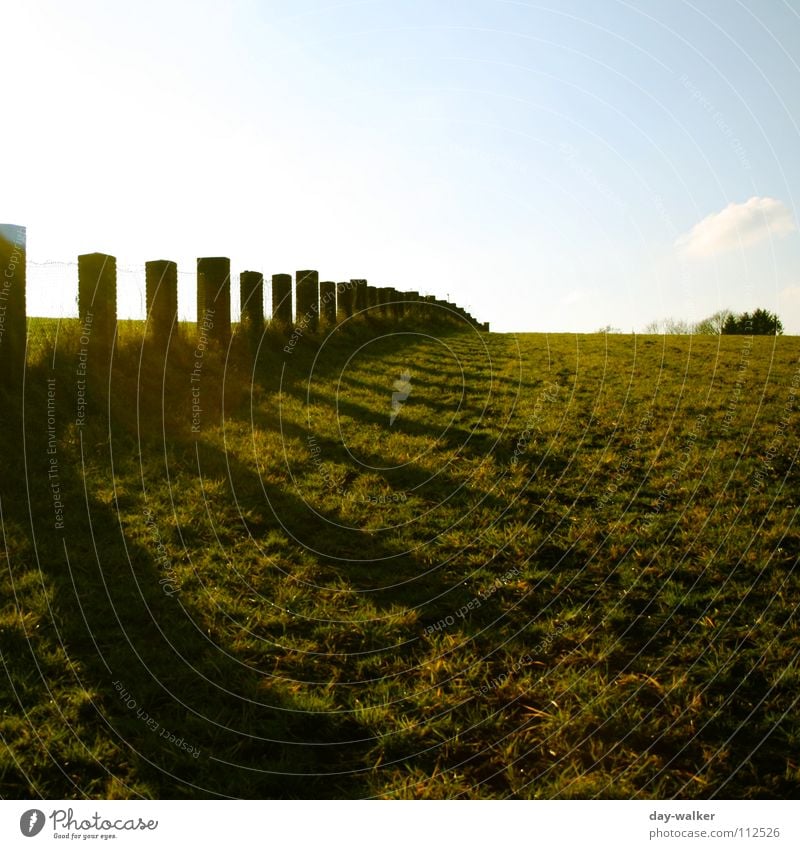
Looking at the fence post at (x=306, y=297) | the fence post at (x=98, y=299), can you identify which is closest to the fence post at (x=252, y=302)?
the fence post at (x=306, y=297)

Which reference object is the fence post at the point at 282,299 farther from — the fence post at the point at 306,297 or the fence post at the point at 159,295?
the fence post at the point at 159,295

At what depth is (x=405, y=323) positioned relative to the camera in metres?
20.0

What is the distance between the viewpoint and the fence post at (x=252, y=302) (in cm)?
1133

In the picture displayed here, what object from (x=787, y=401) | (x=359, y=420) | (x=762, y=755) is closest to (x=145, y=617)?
(x=762, y=755)

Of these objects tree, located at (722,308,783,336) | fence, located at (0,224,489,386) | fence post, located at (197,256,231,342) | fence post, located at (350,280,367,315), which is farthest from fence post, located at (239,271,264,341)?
tree, located at (722,308,783,336)

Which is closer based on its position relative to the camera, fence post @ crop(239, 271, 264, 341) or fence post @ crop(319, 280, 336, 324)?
fence post @ crop(239, 271, 264, 341)

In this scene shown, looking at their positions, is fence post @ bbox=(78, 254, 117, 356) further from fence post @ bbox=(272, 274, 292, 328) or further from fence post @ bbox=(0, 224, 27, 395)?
fence post @ bbox=(272, 274, 292, 328)

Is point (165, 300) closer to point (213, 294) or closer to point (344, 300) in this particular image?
point (213, 294)

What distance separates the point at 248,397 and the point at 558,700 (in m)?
6.39

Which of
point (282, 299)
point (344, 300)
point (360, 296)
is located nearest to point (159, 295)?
point (282, 299)

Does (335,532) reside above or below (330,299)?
below

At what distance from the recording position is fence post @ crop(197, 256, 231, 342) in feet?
33.8

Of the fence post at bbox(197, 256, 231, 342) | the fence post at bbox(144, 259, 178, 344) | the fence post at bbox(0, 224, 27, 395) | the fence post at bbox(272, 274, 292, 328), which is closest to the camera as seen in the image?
the fence post at bbox(0, 224, 27, 395)

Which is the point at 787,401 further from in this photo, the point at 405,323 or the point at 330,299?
the point at 405,323
